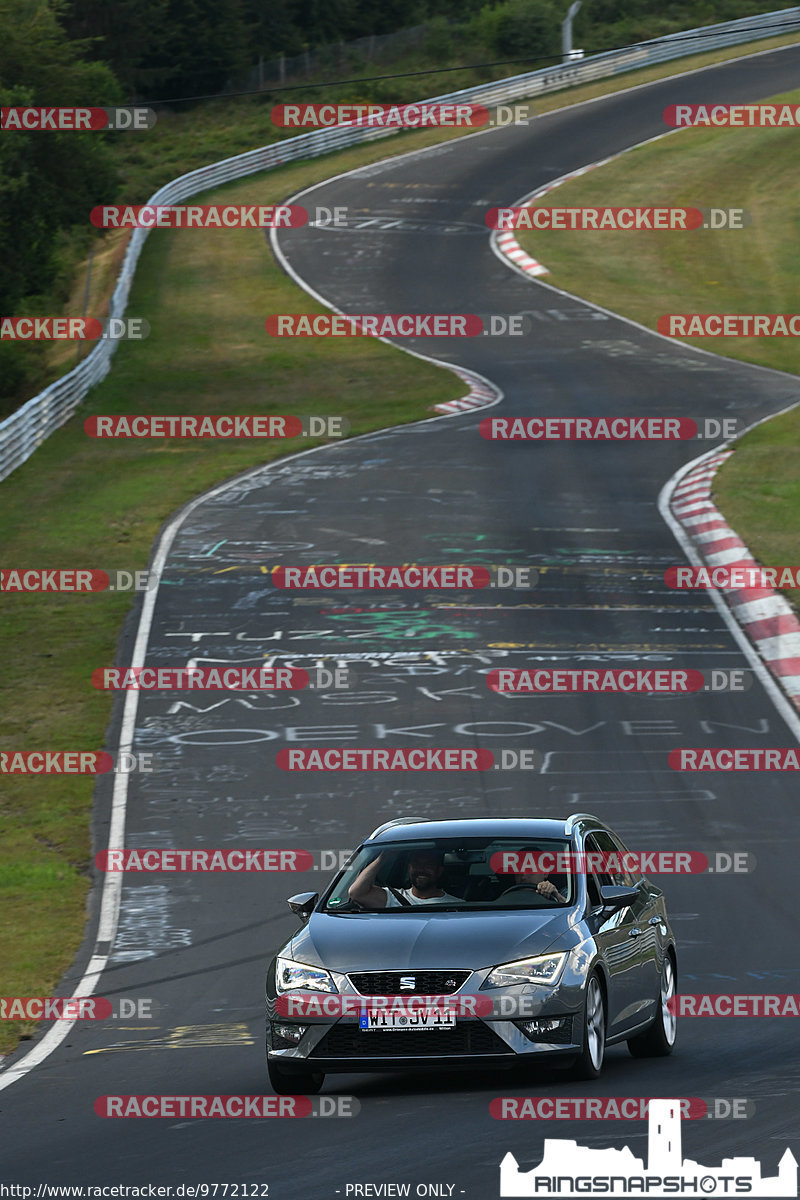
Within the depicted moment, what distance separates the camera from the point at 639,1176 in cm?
741

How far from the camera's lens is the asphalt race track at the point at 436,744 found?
28.5 feet

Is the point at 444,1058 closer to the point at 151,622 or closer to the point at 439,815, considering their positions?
the point at 439,815

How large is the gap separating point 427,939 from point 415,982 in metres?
0.30

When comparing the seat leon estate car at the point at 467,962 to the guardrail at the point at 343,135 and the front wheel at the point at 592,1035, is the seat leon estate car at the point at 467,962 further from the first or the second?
the guardrail at the point at 343,135

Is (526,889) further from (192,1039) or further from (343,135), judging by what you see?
(343,135)

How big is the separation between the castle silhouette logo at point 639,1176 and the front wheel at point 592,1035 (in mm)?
1585

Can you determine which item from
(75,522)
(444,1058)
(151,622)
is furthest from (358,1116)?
(75,522)

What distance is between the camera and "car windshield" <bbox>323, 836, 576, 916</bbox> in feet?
33.6

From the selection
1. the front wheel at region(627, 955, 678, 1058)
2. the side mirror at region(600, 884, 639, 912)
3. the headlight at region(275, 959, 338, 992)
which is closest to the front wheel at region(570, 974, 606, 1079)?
the side mirror at region(600, 884, 639, 912)

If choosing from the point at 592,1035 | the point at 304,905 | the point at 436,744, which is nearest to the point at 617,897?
the point at 592,1035

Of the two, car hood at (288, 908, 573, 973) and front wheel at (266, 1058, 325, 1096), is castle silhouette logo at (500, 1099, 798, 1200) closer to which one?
car hood at (288, 908, 573, 973)

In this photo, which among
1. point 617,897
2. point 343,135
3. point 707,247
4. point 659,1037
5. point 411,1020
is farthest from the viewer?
point 343,135

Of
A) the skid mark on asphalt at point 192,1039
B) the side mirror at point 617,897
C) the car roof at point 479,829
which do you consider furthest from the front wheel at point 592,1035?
the skid mark on asphalt at point 192,1039

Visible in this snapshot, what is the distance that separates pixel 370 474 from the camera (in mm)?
35656
